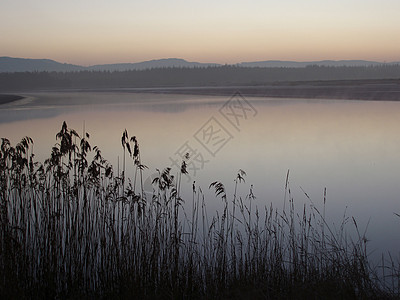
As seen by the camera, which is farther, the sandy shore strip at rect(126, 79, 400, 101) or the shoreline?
the shoreline

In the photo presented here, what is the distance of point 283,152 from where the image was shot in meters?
12.6

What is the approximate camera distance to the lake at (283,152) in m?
7.56

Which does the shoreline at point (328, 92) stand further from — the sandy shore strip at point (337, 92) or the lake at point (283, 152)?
the lake at point (283, 152)

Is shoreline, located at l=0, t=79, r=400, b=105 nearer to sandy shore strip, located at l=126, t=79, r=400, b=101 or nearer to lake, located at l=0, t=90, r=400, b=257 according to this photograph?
sandy shore strip, located at l=126, t=79, r=400, b=101

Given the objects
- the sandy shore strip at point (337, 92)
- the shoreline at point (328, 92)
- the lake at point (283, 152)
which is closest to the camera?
the lake at point (283, 152)

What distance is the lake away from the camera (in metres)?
7.56

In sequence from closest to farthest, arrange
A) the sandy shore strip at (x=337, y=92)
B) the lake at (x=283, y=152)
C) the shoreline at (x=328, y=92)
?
the lake at (x=283, y=152) < the sandy shore strip at (x=337, y=92) < the shoreline at (x=328, y=92)

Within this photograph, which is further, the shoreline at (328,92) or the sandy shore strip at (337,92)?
A: the shoreline at (328,92)

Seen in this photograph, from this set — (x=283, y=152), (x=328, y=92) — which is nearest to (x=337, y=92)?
(x=328, y=92)

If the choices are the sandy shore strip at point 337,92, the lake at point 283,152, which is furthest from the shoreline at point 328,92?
the lake at point 283,152

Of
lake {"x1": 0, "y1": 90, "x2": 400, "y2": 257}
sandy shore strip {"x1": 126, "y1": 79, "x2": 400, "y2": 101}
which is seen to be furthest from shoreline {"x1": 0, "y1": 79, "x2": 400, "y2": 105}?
lake {"x1": 0, "y1": 90, "x2": 400, "y2": 257}

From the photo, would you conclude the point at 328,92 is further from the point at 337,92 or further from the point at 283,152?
the point at 283,152

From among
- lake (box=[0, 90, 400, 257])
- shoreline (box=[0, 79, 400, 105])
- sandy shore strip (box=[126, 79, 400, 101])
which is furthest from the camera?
shoreline (box=[0, 79, 400, 105])

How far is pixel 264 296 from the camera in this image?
→ 354cm
